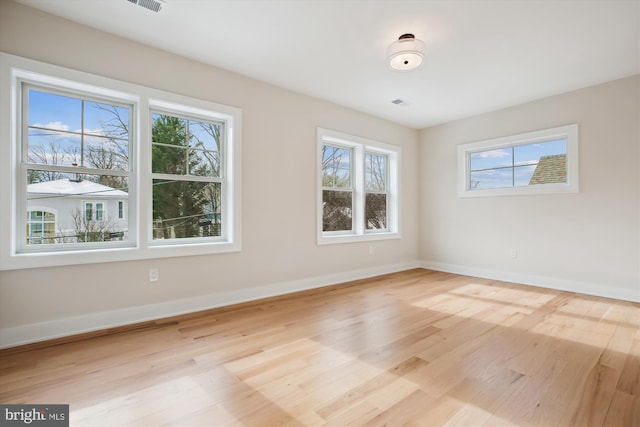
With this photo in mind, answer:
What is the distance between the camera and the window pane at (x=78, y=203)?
257 centimetres

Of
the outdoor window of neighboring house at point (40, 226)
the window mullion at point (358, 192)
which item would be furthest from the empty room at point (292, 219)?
the window mullion at point (358, 192)

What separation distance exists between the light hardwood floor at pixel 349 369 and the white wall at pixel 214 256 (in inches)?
10.4

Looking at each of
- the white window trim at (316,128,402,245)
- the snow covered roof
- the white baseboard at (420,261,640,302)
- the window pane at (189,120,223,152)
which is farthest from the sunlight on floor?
the white baseboard at (420,261,640,302)

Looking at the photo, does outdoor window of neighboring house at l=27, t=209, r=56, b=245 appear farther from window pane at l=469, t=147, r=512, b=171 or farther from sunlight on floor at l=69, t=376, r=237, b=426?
window pane at l=469, t=147, r=512, b=171

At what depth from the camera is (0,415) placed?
155 cm

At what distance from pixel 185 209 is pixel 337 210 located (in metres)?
2.30

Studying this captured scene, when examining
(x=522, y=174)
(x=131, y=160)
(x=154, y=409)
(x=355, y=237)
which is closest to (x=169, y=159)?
(x=131, y=160)

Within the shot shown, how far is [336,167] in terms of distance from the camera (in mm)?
4801

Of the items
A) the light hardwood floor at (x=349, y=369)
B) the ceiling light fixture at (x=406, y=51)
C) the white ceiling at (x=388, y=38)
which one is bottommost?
the light hardwood floor at (x=349, y=369)

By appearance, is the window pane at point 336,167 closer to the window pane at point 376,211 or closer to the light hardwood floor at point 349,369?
the window pane at point 376,211

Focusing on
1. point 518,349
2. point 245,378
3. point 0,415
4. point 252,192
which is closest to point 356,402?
point 245,378

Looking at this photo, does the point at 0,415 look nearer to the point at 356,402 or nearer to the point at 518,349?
the point at 356,402

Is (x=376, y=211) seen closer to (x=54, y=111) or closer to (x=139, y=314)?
(x=139, y=314)

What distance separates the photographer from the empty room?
1.82 metres
